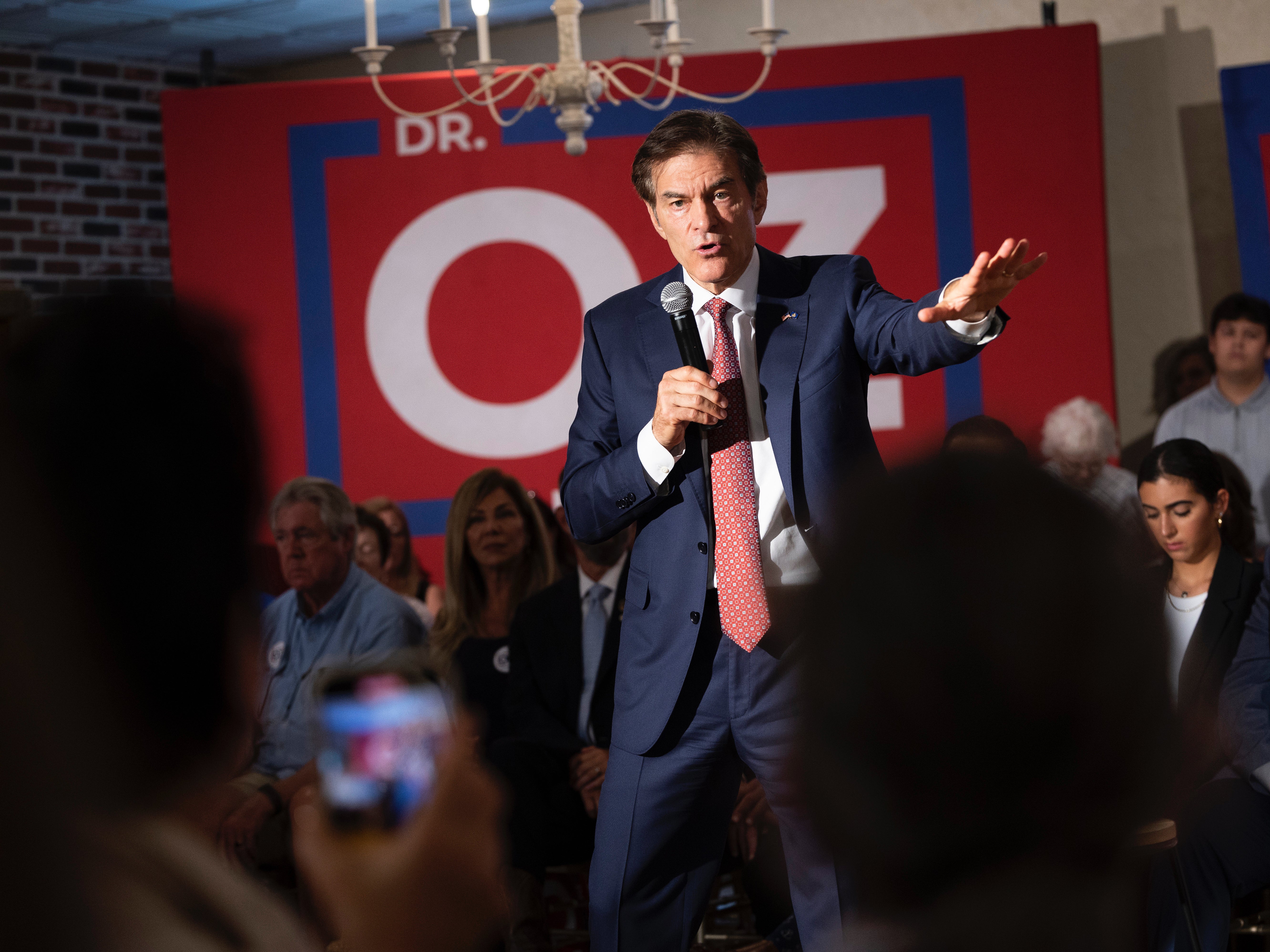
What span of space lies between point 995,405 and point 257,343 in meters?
4.27

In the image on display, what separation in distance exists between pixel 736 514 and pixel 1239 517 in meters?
2.36

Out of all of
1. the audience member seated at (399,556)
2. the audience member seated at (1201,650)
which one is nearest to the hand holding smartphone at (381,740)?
the audience member seated at (1201,650)

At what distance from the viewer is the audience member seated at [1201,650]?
8.34ft

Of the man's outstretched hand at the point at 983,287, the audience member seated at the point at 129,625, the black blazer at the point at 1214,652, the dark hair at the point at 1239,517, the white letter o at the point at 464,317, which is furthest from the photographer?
the white letter o at the point at 464,317

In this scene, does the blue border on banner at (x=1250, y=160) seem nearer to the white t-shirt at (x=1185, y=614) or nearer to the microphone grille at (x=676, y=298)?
the white t-shirt at (x=1185, y=614)

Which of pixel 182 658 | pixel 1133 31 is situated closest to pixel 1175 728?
Answer: pixel 182 658

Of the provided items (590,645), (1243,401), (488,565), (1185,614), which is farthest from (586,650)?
(1243,401)

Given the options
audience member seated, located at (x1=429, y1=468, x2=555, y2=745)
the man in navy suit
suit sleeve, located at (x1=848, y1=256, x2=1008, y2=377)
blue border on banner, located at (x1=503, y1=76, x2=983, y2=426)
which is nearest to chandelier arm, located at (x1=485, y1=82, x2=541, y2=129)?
blue border on banner, located at (x1=503, y1=76, x2=983, y2=426)

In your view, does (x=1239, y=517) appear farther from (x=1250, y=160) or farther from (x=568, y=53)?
(x=568, y=53)

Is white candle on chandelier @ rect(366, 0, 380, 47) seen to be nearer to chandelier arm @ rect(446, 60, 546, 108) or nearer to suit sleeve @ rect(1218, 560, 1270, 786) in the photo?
chandelier arm @ rect(446, 60, 546, 108)

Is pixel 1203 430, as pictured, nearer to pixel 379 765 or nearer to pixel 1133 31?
pixel 1133 31

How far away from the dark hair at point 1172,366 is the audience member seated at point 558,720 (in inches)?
105

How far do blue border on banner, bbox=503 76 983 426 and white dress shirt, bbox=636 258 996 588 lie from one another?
3.06 metres

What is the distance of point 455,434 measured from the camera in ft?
17.0
